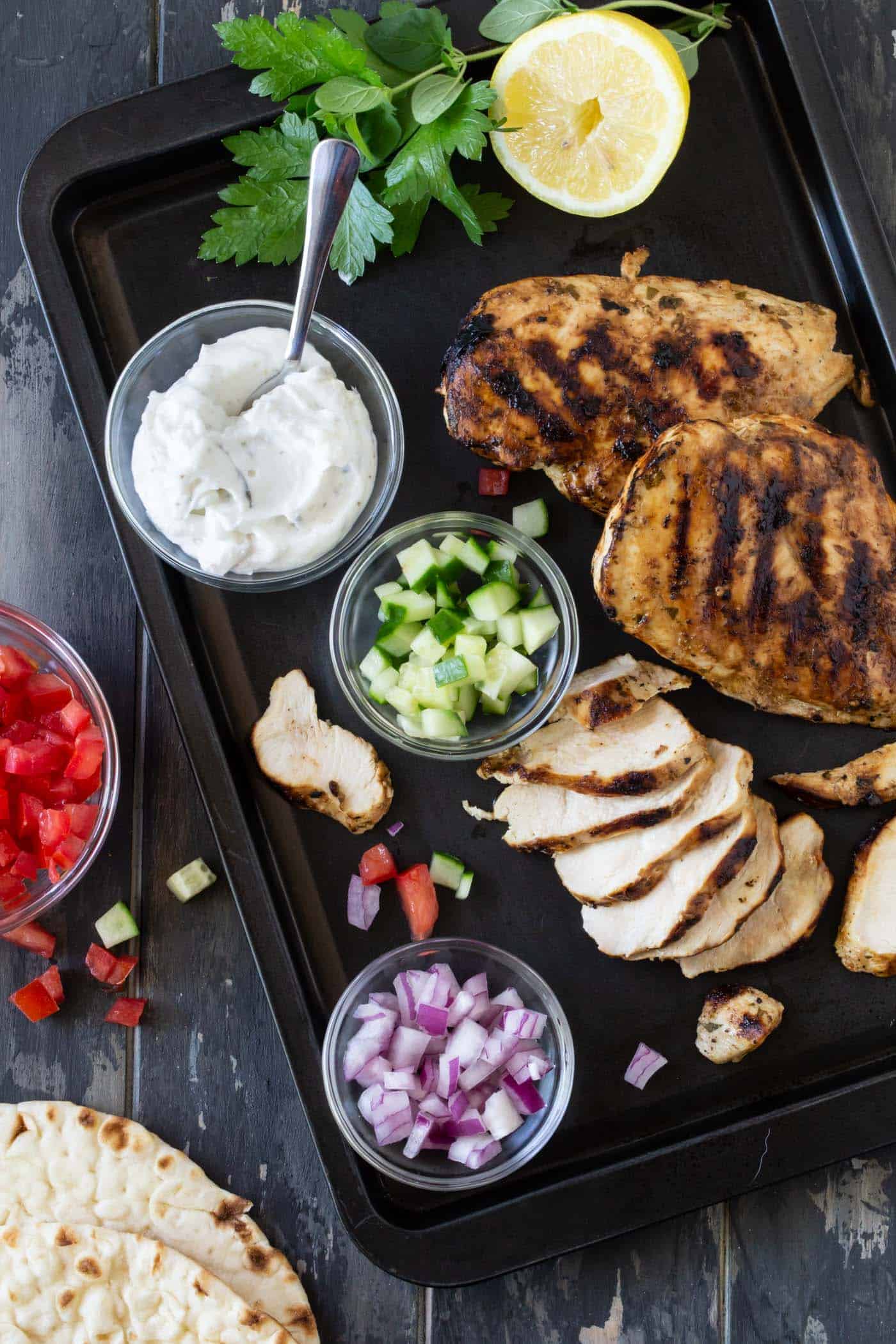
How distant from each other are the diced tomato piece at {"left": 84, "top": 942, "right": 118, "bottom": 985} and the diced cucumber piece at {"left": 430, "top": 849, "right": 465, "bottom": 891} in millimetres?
1081

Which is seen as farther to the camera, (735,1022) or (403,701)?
(735,1022)

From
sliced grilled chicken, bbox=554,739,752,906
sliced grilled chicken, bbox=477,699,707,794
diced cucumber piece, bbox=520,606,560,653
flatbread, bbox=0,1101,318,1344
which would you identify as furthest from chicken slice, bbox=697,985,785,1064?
flatbread, bbox=0,1101,318,1344

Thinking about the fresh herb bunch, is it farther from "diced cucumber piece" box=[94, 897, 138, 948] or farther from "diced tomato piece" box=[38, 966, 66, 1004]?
"diced tomato piece" box=[38, 966, 66, 1004]

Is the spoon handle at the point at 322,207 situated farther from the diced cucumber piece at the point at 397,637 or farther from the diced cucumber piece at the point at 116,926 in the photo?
the diced cucumber piece at the point at 116,926

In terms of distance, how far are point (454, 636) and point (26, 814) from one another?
4.66ft

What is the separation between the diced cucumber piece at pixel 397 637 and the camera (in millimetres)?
3143

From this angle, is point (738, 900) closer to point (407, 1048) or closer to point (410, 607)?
point (407, 1048)

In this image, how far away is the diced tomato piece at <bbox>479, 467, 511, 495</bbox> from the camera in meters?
3.31

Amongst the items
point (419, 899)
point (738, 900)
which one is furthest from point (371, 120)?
point (738, 900)

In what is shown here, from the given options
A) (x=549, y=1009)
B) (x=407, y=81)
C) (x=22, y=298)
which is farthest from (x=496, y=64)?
(x=549, y=1009)

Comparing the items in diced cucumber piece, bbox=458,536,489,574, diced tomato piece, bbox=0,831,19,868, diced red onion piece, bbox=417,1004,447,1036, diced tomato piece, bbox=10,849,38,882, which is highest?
diced cucumber piece, bbox=458,536,489,574

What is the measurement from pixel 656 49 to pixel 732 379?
945 mm

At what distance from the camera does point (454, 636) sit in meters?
3.07

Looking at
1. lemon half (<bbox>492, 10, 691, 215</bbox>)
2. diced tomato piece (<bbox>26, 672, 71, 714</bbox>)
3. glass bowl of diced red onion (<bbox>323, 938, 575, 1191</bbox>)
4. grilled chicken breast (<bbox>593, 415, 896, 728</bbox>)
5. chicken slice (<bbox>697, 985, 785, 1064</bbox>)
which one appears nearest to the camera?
grilled chicken breast (<bbox>593, 415, 896, 728</bbox>)
